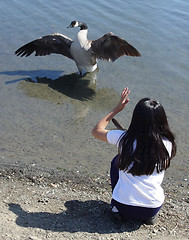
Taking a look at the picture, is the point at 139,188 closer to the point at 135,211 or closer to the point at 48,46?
the point at 135,211

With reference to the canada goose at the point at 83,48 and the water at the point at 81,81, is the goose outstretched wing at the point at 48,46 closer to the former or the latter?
the canada goose at the point at 83,48

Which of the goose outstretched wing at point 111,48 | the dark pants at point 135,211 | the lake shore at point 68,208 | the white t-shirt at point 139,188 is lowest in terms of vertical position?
the lake shore at point 68,208

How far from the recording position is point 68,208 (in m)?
3.70

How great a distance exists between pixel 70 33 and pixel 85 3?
90.9 inches

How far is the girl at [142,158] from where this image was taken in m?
2.85

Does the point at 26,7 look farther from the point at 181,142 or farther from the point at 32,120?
the point at 181,142

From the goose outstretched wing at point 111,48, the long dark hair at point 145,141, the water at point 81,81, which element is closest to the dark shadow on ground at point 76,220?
the long dark hair at point 145,141

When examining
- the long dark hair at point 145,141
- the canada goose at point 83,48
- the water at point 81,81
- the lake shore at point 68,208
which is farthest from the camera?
the canada goose at point 83,48

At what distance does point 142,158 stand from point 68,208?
3.86 feet

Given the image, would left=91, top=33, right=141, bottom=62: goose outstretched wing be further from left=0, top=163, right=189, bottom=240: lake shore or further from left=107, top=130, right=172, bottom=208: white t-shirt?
left=107, top=130, right=172, bottom=208: white t-shirt

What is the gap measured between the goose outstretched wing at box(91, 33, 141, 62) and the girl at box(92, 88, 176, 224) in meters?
4.17

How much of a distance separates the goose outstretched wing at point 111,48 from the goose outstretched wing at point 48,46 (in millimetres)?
752

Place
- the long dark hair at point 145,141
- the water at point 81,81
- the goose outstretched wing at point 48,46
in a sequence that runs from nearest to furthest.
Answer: the long dark hair at point 145,141 < the water at point 81,81 < the goose outstretched wing at point 48,46

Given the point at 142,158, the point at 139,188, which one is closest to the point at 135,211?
the point at 139,188
